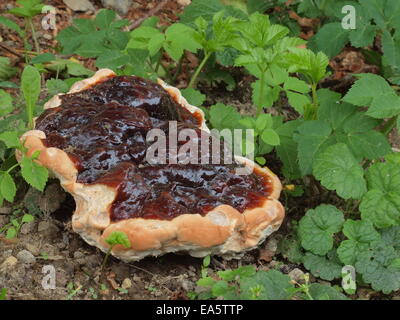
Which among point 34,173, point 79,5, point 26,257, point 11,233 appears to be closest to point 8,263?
point 26,257

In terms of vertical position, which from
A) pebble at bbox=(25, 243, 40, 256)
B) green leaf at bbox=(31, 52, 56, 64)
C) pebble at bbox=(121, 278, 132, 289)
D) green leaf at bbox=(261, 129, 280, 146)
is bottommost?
pebble at bbox=(121, 278, 132, 289)

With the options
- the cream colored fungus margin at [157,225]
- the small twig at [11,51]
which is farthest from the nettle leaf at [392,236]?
the small twig at [11,51]

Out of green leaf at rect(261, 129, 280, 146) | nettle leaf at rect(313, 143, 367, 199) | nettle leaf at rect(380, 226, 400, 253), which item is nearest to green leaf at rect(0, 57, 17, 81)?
green leaf at rect(261, 129, 280, 146)

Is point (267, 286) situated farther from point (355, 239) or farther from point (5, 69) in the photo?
point (5, 69)

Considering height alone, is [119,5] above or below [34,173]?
below

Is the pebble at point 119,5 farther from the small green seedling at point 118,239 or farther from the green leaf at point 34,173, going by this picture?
the small green seedling at point 118,239

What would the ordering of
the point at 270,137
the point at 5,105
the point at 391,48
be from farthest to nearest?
the point at 391,48 < the point at 5,105 < the point at 270,137

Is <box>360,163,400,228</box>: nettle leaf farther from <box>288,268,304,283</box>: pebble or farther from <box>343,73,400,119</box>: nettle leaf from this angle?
<box>288,268,304,283</box>: pebble
